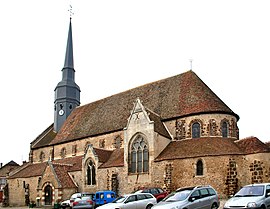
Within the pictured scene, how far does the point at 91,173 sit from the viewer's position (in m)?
39.9

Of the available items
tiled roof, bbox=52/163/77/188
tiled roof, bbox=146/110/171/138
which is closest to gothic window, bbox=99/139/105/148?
tiled roof, bbox=52/163/77/188

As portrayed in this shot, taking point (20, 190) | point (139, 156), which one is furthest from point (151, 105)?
point (20, 190)

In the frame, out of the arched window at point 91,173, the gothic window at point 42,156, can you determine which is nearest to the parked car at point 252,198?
the arched window at point 91,173

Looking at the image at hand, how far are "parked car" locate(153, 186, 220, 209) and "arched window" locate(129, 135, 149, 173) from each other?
16.6 meters

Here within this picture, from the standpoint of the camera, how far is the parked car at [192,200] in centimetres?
1788

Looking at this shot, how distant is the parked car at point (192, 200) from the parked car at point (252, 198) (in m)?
1.67

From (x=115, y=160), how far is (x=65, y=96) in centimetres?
1926

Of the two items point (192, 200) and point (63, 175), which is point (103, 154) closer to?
point (63, 175)

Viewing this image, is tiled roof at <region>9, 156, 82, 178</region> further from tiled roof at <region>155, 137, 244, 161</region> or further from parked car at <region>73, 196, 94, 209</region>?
parked car at <region>73, 196, 94, 209</region>

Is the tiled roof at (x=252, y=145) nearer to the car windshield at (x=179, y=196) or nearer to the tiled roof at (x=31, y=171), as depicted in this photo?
the car windshield at (x=179, y=196)

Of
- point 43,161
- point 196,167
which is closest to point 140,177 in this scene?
point 196,167

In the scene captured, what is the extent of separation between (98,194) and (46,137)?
83.6 feet

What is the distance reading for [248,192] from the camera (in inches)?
700

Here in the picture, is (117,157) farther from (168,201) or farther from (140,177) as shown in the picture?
(168,201)
